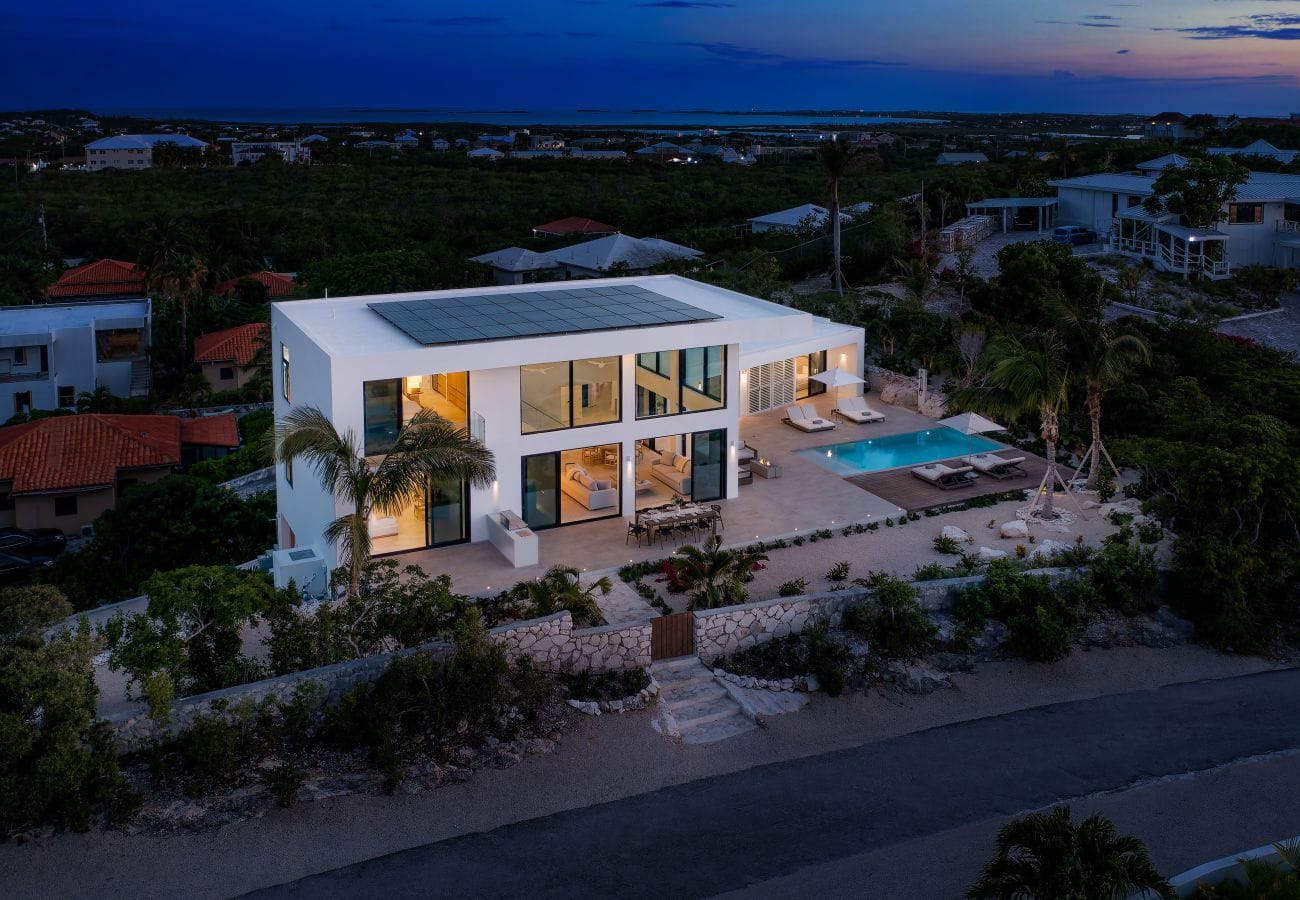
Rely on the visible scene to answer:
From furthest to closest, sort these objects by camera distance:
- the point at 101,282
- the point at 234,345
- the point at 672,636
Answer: the point at 101,282 < the point at 234,345 < the point at 672,636

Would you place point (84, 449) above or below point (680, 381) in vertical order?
below

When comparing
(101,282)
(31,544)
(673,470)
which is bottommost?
(31,544)

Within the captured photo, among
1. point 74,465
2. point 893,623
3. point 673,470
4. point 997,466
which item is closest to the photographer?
point 893,623

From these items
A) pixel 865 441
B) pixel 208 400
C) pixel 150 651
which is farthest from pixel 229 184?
pixel 150 651

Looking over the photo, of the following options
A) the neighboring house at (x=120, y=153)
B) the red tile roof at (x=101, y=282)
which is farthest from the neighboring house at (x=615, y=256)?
the neighboring house at (x=120, y=153)

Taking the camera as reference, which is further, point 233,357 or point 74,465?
point 233,357

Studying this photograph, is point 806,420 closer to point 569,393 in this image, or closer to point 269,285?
point 569,393

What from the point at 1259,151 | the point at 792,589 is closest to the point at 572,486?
the point at 792,589
